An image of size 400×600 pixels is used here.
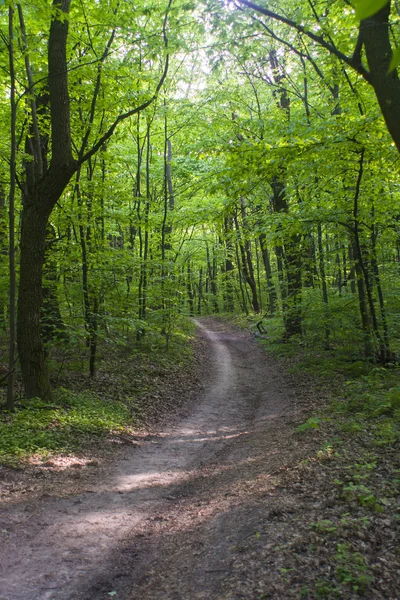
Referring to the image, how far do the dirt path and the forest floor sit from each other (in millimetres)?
16

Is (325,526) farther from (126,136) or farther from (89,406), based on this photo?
(126,136)

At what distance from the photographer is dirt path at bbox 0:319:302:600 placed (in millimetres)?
3404

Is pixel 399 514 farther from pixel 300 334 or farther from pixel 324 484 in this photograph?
pixel 300 334

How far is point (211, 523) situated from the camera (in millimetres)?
4281

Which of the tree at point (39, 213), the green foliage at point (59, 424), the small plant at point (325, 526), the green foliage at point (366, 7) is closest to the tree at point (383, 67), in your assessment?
the small plant at point (325, 526)

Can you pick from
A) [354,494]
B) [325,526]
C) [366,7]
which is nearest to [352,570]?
[325,526]

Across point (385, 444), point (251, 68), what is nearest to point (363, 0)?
point (385, 444)

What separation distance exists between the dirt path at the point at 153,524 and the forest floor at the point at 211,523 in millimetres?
16

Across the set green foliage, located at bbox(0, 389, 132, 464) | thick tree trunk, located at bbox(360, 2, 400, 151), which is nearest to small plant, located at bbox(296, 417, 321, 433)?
green foliage, located at bbox(0, 389, 132, 464)

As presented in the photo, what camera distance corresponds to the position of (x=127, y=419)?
8.70 meters

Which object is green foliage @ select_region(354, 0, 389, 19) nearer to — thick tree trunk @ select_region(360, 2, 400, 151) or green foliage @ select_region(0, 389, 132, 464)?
thick tree trunk @ select_region(360, 2, 400, 151)

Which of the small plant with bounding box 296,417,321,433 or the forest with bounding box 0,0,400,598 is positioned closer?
the small plant with bounding box 296,417,321,433

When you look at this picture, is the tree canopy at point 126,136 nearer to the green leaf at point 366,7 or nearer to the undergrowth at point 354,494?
the undergrowth at point 354,494

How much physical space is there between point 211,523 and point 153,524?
73cm
